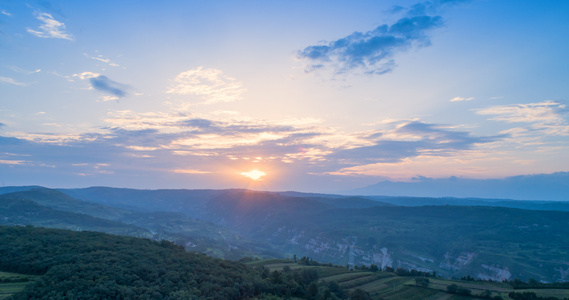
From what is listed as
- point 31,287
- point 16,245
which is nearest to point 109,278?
point 31,287

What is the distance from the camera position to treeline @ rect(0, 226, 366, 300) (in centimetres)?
4188

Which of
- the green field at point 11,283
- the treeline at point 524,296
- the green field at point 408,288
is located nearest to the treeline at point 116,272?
the green field at point 11,283

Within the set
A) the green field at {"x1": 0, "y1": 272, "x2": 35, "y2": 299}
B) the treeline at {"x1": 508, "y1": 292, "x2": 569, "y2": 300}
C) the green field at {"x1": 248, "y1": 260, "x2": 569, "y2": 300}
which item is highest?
the green field at {"x1": 0, "y1": 272, "x2": 35, "y2": 299}

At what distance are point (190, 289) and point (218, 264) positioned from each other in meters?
23.7

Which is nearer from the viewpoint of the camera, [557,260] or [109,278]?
[109,278]

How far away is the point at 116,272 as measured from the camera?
4912cm

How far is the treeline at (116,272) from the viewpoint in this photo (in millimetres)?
41875

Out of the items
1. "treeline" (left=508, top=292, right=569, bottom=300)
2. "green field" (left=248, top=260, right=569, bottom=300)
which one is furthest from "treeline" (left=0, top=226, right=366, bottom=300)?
"treeline" (left=508, top=292, right=569, bottom=300)

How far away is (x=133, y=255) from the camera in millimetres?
63750

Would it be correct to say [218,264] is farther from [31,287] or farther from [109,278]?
Answer: [31,287]

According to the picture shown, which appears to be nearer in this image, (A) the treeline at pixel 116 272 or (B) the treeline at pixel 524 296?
(A) the treeline at pixel 116 272

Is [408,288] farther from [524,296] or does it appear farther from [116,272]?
[116,272]

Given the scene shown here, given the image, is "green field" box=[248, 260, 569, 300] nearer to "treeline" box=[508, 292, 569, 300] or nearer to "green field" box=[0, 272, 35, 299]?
"treeline" box=[508, 292, 569, 300]

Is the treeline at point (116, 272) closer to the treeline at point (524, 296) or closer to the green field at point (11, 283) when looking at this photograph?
the green field at point (11, 283)
